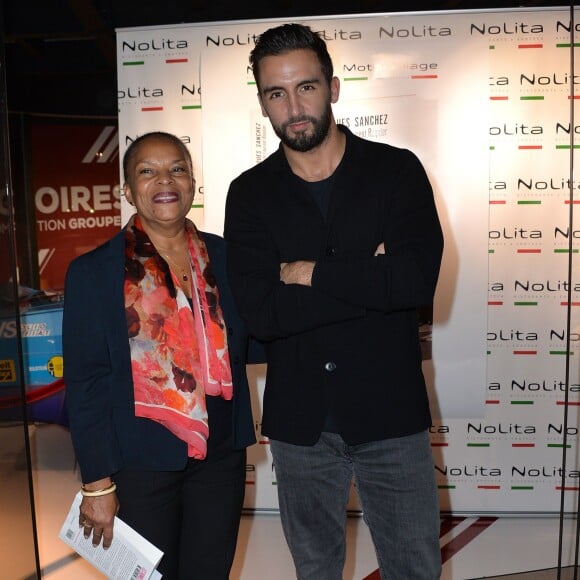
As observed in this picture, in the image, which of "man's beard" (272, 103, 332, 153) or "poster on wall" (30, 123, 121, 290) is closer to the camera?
"man's beard" (272, 103, 332, 153)

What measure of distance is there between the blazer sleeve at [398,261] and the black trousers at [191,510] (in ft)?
1.69

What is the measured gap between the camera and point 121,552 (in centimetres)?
171

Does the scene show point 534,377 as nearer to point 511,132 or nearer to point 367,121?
point 511,132

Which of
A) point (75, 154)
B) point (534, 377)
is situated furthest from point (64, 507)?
point (75, 154)

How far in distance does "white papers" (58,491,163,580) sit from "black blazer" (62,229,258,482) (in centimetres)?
15

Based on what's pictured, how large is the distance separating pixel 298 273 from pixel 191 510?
66cm

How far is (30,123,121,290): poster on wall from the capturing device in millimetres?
7352

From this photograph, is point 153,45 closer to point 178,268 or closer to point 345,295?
point 178,268

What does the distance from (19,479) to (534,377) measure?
237cm

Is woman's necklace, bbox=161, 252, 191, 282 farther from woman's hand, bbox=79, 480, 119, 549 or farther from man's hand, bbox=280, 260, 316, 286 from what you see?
woman's hand, bbox=79, 480, 119, 549

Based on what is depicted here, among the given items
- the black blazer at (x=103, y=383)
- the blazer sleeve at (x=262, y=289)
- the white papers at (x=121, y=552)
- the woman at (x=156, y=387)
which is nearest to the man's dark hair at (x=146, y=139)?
the woman at (x=156, y=387)

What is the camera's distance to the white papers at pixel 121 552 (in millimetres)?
1687

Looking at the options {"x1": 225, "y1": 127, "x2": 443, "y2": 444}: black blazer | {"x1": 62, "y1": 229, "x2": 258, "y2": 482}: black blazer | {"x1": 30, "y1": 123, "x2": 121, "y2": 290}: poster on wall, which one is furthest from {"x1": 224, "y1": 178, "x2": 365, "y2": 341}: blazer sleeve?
A: {"x1": 30, "y1": 123, "x2": 121, "y2": 290}: poster on wall

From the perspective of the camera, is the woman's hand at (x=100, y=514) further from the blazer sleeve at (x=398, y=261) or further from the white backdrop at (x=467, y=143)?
the white backdrop at (x=467, y=143)
